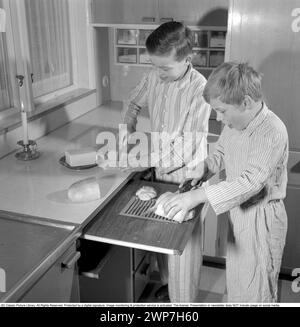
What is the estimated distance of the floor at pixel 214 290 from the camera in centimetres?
211

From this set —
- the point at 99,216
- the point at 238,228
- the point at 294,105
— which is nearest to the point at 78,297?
the point at 99,216

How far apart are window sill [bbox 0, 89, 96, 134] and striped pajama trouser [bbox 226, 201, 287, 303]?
3.67ft

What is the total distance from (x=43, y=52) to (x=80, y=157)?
3.15 ft

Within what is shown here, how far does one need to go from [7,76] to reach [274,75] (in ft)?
4.46

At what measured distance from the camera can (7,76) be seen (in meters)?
2.10

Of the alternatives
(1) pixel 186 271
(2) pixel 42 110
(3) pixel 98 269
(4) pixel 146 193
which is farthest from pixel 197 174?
(2) pixel 42 110

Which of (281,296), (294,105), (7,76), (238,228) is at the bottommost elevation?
(281,296)

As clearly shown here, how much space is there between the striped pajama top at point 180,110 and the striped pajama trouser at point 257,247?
37cm

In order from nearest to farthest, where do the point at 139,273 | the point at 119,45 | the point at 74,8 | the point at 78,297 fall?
the point at 78,297, the point at 139,273, the point at 74,8, the point at 119,45

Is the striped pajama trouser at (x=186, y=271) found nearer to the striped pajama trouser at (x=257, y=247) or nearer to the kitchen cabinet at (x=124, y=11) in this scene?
the striped pajama trouser at (x=257, y=247)

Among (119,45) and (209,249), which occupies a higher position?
(119,45)

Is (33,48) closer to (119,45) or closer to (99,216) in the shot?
(119,45)

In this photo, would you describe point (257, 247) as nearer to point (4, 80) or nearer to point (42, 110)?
point (42, 110)

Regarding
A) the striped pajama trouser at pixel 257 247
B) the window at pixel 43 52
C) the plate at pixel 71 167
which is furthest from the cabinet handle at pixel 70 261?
the window at pixel 43 52
